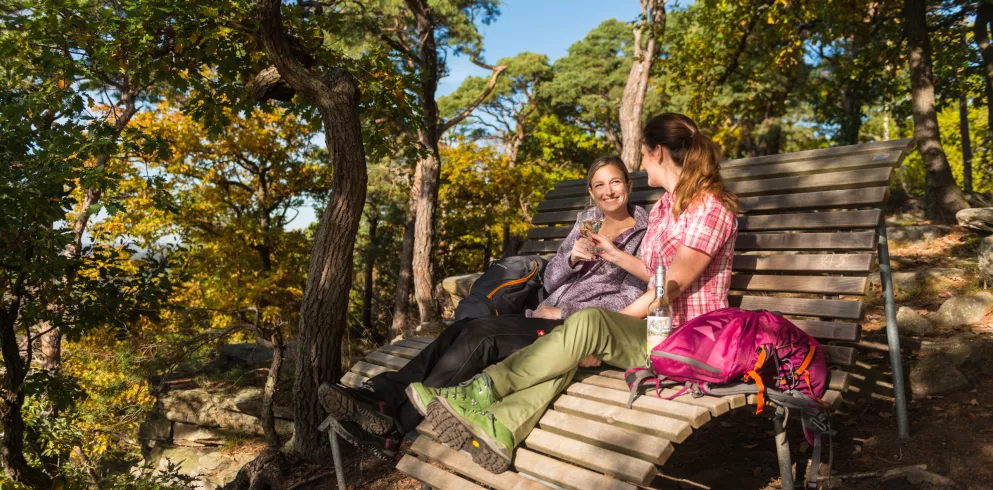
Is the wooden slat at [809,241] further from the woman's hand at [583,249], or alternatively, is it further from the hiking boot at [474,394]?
the hiking boot at [474,394]

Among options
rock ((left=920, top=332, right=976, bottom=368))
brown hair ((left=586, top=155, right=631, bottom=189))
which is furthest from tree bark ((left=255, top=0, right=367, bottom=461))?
rock ((left=920, top=332, right=976, bottom=368))

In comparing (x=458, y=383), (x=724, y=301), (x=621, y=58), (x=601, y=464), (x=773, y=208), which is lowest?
(x=601, y=464)

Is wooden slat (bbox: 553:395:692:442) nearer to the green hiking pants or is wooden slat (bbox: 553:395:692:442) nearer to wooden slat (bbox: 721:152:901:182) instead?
the green hiking pants

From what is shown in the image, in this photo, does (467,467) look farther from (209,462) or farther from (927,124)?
(927,124)

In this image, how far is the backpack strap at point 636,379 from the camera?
2639 mm

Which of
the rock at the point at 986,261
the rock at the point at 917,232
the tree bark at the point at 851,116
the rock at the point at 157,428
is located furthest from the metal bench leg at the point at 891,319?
the tree bark at the point at 851,116

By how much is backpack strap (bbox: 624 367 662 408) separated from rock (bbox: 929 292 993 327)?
394cm

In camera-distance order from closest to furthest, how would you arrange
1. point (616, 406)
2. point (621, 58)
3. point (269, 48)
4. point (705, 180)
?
point (616, 406), point (705, 180), point (269, 48), point (621, 58)

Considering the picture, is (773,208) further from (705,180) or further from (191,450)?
(191,450)

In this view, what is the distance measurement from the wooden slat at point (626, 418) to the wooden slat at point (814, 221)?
171cm

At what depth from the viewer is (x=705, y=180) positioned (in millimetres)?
3084

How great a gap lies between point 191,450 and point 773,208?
679 centimetres

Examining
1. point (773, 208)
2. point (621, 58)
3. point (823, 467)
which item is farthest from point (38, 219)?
point (621, 58)

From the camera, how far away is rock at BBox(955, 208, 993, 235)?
21.9ft
